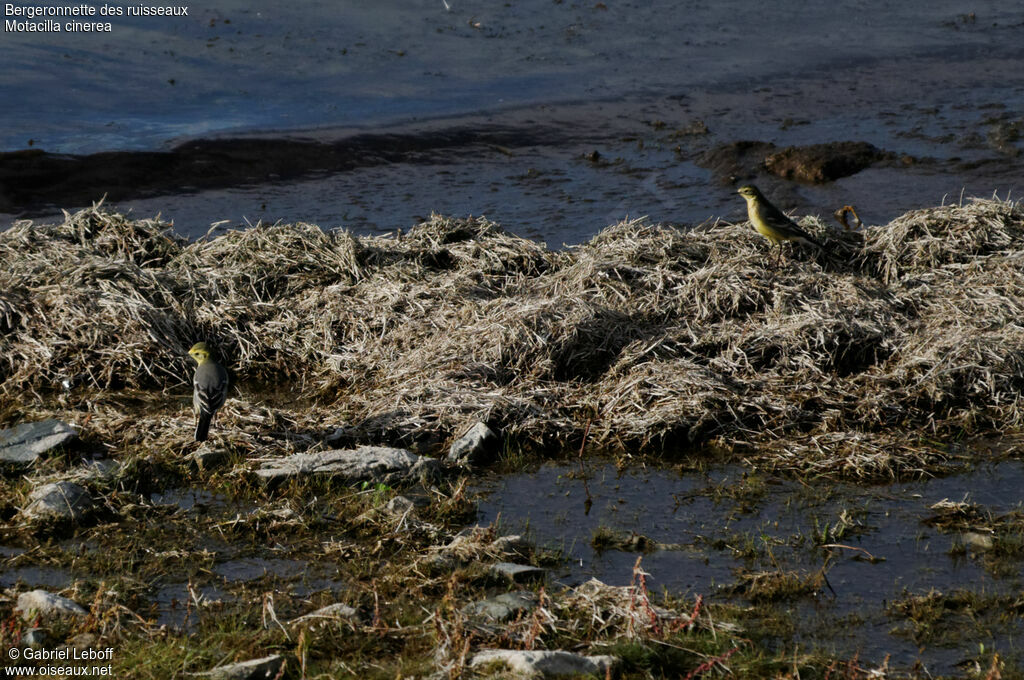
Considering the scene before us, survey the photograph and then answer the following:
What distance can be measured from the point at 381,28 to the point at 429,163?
599 centimetres

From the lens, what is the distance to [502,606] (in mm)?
5125

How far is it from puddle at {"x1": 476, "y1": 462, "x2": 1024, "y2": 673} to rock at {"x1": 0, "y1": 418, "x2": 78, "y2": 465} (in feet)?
8.30

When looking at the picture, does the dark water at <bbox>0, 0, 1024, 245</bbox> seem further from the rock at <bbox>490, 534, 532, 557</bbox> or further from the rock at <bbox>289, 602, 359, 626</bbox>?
the rock at <bbox>289, 602, 359, 626</bbox>

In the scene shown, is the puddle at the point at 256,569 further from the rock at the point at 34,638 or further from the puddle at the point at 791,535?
the puddle at the point at 791,535

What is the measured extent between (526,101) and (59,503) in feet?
40.5

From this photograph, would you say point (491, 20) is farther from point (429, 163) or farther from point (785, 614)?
point (785, 614)

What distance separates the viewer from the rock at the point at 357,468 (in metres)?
6.57

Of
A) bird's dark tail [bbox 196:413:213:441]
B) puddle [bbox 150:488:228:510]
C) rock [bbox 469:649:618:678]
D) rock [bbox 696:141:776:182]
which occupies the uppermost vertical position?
rock [bbox 696:141:776:182]

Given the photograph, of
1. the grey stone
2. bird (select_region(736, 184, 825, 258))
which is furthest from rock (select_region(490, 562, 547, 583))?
bird (select_region(736, 184, 825, 258))

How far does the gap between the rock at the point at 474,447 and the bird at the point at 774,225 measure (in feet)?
10.9

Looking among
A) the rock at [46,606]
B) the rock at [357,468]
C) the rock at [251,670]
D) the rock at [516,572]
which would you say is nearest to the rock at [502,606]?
the rock at [516,572]

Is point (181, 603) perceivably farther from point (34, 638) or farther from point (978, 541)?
point (978, 541)

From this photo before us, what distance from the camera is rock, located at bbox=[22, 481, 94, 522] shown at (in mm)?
6066

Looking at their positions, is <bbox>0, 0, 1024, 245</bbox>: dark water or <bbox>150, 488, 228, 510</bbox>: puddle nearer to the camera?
<bbox>150, 488, 228, 510</bbox>: puddle
